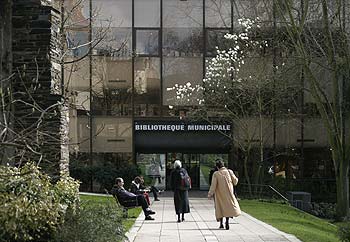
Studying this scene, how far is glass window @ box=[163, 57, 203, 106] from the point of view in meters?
34.6

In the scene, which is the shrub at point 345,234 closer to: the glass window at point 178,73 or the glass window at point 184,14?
the glass window at point 178,73

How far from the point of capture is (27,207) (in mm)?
9180

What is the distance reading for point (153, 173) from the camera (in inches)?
1406

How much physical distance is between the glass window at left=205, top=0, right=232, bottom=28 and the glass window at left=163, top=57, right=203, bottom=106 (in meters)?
2.27

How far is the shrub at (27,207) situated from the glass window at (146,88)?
78.9 feet

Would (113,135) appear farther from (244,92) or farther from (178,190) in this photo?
(178,190)

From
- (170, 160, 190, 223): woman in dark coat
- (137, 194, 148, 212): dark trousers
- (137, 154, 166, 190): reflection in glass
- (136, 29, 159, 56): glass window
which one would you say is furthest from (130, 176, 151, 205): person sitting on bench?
(136, 29, 159, 56): glass window

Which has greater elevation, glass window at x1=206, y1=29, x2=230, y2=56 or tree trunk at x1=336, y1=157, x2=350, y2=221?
glass window at x1=206, y1=29, x2=230, y2=56

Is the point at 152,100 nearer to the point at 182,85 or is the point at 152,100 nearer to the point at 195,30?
the point at 182,85

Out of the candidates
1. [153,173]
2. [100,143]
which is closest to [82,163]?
[100,143]

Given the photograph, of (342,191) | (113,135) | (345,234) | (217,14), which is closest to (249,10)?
(217,14)

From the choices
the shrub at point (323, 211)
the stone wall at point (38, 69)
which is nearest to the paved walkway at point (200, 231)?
the stone wall at point (38, 69)

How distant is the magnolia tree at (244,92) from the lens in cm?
3080

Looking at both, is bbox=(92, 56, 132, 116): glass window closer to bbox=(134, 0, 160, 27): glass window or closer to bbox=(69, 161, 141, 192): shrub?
bbox=(134, 0, 160, 27): glass window
